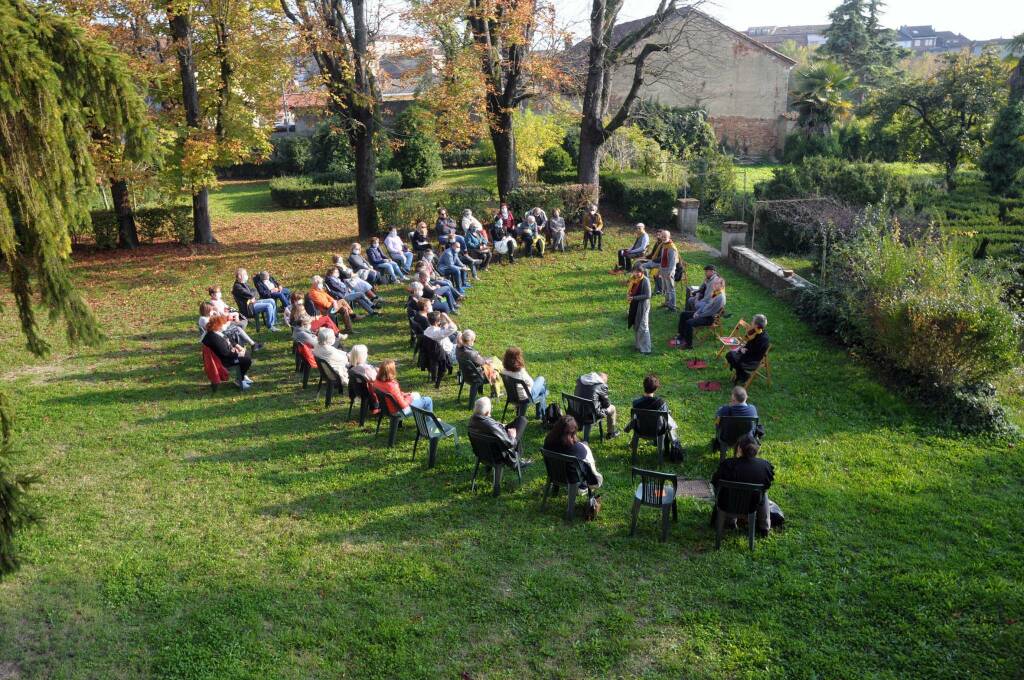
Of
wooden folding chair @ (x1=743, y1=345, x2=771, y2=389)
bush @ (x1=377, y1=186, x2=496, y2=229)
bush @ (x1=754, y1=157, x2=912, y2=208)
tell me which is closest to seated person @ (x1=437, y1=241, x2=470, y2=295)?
bush @ (x1=377, y1=186, x2=496, y2=229)

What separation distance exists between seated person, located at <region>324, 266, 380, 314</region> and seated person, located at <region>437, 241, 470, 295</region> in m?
1.84

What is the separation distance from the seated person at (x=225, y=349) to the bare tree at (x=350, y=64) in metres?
10.0

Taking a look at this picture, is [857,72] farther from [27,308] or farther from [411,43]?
[27,308]

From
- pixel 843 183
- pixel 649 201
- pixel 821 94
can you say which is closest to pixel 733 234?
pixel 649 201

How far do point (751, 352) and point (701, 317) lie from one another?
2050 millimetres

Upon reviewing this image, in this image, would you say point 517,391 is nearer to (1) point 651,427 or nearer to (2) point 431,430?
(2) point 431,430

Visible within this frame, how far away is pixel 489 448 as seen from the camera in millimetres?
7988

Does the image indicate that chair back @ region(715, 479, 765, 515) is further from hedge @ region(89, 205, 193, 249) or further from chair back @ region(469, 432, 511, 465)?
hedge @ region(89, 205, 193, 249)

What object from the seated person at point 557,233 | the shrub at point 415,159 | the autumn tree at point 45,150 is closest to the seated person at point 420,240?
the seated person at point 557,233

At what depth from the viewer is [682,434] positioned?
9523mm

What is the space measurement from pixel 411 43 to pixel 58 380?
14.5 m

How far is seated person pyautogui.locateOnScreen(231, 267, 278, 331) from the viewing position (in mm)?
13368

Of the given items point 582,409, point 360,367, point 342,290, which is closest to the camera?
point 582,409

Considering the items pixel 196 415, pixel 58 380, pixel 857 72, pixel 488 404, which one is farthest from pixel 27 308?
pixel 857 72
